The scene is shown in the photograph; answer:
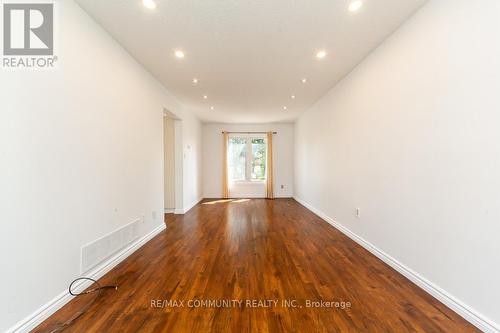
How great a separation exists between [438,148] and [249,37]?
2123mm

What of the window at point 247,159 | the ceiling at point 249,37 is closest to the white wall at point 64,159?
the ceiling at point 249,37

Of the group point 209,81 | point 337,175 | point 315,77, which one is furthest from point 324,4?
point 337,175

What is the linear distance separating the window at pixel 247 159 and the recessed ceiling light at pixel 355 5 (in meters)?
5.17

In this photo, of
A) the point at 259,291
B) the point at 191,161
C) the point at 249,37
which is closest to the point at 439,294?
the point at 259,291

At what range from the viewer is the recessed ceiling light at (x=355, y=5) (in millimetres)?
1736

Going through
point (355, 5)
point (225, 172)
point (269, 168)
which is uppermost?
point (355, 5)

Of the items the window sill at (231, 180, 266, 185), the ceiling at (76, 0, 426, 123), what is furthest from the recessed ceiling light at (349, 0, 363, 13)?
the window sill at (231, 180, 266, 185)

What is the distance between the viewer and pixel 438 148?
1.66 metres

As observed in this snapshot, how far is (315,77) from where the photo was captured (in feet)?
10.6

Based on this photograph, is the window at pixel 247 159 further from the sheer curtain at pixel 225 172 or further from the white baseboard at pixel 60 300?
the white baseboard at pixel 60 300

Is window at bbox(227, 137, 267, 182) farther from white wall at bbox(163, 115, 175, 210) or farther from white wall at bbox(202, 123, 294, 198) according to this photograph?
white wall at bbox(163, 115, 175, 210)

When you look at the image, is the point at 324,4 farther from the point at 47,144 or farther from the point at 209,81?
the point at 47,144

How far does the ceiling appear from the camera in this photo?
5.91 feet

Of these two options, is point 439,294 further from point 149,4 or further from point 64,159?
point 149,4
